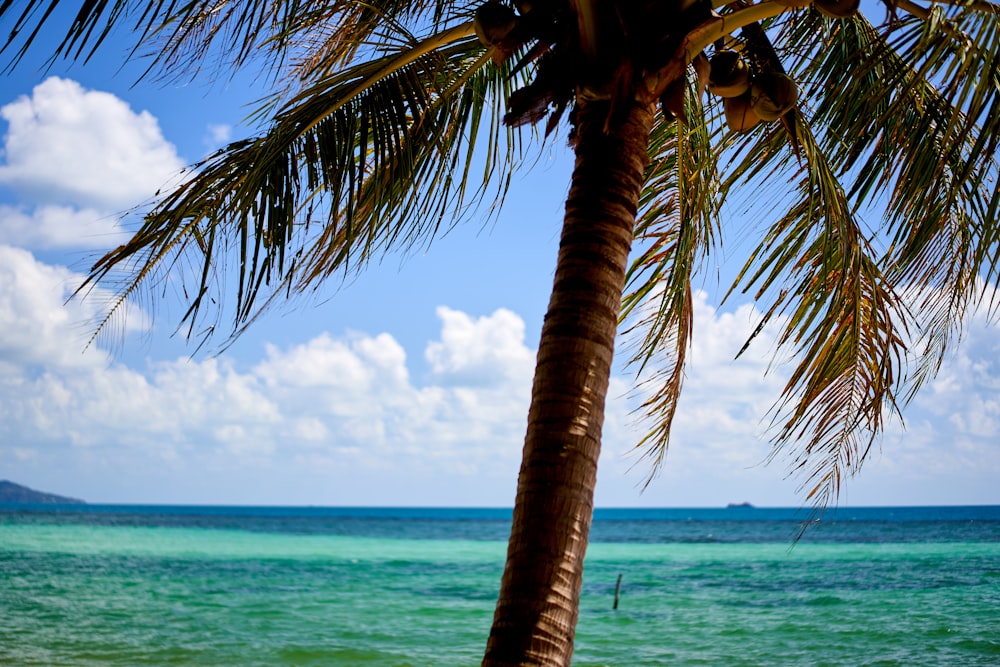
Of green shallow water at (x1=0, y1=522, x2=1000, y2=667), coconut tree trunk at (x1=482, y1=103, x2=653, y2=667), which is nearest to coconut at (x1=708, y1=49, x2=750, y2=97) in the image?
coconut tree trunk at (x1=482, y1=103, x2=653, y2=667)

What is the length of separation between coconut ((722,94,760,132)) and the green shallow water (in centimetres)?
1119

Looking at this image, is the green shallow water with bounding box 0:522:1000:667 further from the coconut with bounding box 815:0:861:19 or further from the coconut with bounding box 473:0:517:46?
the coconut with bounding box 815:0:861:19

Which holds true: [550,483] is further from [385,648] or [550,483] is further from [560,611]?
[385,648]

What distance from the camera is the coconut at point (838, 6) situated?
10.5ft

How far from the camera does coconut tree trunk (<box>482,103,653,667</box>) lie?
2.76 m

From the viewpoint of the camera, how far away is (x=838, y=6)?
127 inches

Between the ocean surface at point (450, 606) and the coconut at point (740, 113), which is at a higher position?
the coconut at point (740, 113)

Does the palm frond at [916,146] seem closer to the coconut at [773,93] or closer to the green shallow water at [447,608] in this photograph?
the coconut at [773,93]

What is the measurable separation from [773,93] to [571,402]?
1556 millimetres

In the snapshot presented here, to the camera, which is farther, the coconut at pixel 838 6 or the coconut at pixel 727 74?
the coconut at pixel 727 74

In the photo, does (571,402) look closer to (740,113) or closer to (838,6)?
(740,113)

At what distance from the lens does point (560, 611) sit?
2768mm

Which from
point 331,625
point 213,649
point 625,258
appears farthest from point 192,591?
point 625,258

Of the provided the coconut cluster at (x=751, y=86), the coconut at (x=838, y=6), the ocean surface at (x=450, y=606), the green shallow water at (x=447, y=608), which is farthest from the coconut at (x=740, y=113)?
the green shallow water at (x=447, y=608)
